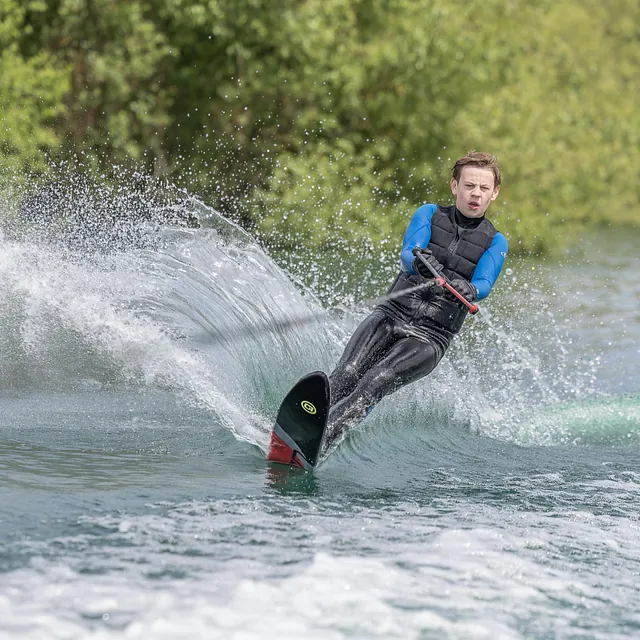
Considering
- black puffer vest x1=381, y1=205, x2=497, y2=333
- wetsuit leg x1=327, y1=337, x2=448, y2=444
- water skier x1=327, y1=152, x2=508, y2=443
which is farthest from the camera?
black puffer vest x1=381, y1=205, x2=497, y2=333

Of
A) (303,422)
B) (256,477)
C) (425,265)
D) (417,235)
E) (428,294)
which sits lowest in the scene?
(256,477)

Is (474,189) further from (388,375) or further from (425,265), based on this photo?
(388,375)

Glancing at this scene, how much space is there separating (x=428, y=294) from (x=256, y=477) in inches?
58.9

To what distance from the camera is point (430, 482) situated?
586 cm

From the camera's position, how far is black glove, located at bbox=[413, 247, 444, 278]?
5.98 metres

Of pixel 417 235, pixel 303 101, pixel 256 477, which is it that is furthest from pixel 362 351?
pixel 303 101

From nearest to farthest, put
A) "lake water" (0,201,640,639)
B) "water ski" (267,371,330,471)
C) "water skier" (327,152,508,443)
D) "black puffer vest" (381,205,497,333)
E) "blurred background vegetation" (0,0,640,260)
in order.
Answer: "lake water" (0,201,640,639) → "water ski" (267,371,330,471) → "water skier" (327,152,508,443) → "black puffer vest" (381,205,497,333) → "blurred background vegetation" (0,0,640,260)

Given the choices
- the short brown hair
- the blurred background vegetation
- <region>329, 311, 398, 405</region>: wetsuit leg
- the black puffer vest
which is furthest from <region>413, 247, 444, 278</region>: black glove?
the blurred background vegetation

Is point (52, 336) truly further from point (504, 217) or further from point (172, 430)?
point (504, 217)

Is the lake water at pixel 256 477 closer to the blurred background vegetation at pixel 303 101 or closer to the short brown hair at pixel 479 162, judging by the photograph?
the short brown hair at pixel 479 162

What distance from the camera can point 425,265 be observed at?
6.02 m

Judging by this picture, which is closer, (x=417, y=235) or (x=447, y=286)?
(x=447, y=286)

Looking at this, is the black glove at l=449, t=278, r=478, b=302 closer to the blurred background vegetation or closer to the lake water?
the lake water

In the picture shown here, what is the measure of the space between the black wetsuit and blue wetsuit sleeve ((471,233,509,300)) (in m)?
0.03
